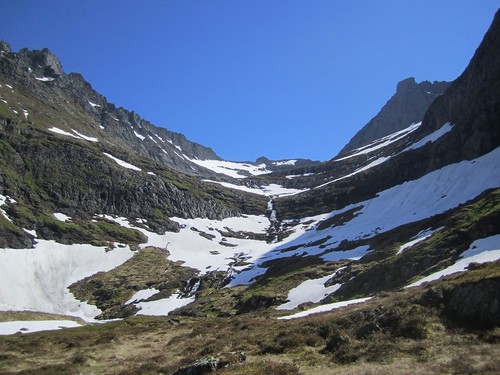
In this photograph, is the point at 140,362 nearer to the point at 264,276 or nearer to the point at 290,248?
the point at 264,276

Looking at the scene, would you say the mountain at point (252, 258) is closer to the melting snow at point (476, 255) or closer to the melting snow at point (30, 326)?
the melting snow at point (476, 255)

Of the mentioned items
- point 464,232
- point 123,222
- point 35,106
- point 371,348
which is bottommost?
point 371,348

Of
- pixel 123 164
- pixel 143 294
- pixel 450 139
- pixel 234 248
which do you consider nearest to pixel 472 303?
pixel 143 294

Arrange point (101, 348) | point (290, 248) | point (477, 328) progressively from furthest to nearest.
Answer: point (290, 248) → point (101, 348) → point (477, 328)

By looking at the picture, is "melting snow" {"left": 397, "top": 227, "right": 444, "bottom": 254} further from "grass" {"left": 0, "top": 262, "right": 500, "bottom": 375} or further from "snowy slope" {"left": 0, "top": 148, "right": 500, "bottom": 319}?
"grass" {"left": 0, "top": 262, "right": 500, "bottom": 375}

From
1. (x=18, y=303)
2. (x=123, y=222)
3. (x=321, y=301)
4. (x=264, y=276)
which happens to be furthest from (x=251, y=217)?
(x=321, y=301)

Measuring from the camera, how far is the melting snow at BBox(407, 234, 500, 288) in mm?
35531

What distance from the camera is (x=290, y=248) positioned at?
111 metres

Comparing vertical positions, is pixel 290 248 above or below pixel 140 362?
above

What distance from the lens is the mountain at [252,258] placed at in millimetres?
20500

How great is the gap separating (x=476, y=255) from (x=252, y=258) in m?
75.4

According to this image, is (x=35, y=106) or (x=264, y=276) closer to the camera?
(x=264, y=276)

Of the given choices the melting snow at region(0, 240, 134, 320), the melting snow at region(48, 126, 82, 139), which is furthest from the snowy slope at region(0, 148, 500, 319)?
the melting snow at region(48, 126, 82, 139)

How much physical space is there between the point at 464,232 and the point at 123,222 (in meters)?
109
